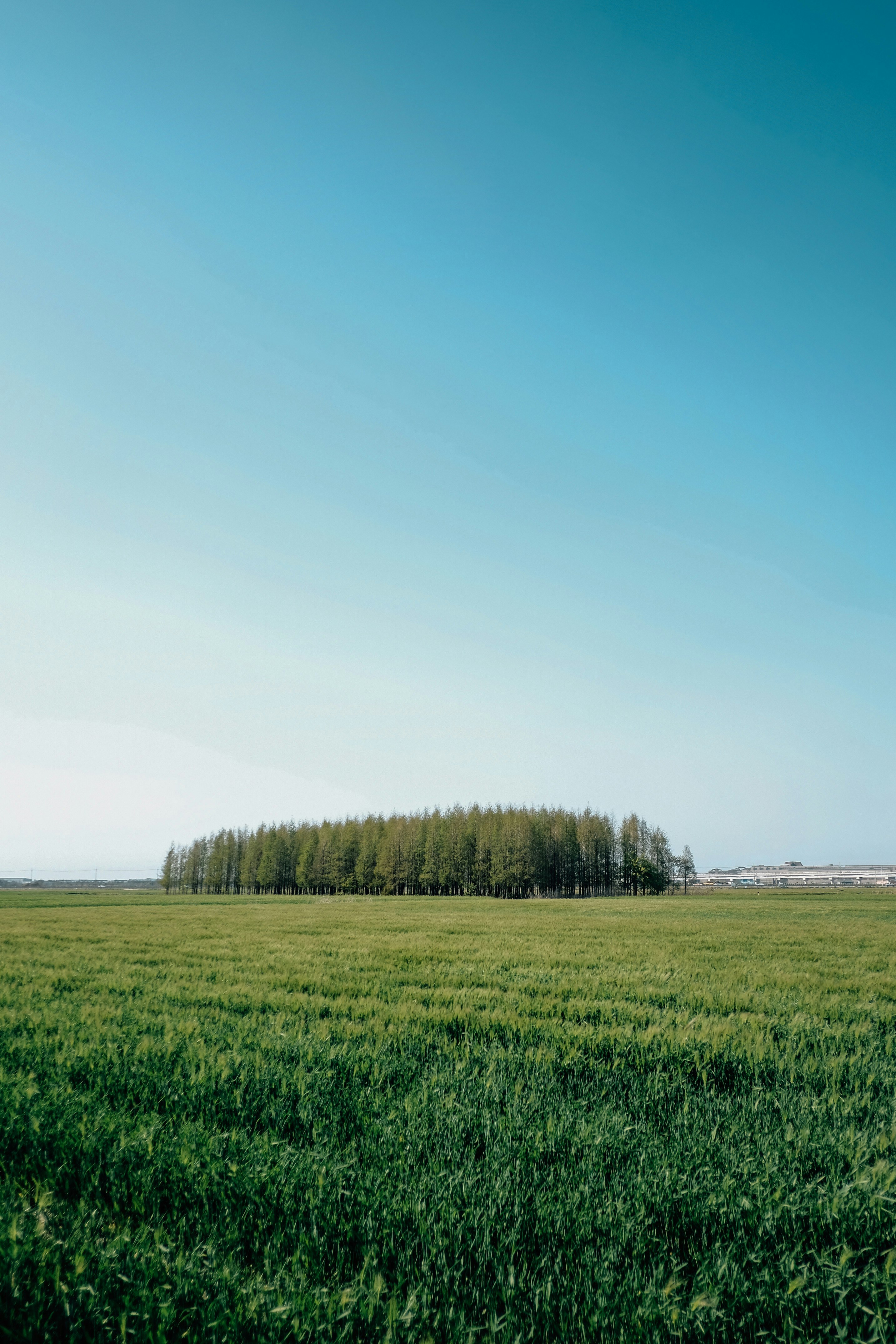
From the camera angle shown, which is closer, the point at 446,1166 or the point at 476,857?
the point at 446,1166

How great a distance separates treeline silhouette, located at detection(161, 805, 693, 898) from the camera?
110500 mm

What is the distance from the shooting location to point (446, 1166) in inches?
154

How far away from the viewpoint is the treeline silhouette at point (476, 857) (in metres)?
110

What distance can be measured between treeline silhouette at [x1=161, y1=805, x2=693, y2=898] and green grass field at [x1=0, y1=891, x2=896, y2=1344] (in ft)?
344

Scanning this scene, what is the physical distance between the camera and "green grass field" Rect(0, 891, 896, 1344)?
2.74 m

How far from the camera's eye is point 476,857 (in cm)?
11262

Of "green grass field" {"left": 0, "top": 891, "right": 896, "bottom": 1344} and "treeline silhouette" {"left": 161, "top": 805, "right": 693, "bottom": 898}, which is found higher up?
"green grass field" {"left": 0, "top": 891, "right": 896, "bottom": 1344}

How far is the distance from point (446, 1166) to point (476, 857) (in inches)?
4452

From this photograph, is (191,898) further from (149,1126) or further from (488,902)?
(149,1126)

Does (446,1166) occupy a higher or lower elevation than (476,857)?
higher

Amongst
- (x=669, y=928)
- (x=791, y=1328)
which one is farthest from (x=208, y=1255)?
(x=669, y=928)

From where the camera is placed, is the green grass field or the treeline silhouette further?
the treeline silhouette

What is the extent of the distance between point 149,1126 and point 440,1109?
212 centimetres

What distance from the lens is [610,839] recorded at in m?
121
